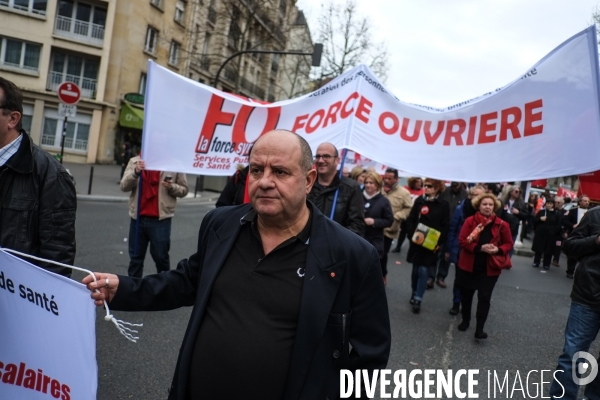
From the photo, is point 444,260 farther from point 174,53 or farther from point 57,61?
point 174,53

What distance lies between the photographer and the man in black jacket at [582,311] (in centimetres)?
367

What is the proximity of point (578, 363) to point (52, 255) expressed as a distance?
12.0ft

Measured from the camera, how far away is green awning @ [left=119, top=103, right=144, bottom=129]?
28125mm

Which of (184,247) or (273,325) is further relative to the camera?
(184,247)

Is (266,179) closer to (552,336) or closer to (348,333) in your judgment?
(348,333)

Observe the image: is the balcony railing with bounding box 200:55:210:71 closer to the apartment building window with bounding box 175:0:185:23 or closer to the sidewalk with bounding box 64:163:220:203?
the apartment building window with bounding box 175:0:185:23

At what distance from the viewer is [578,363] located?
12.3ft

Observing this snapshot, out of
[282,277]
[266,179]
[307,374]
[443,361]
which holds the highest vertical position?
[266,179]

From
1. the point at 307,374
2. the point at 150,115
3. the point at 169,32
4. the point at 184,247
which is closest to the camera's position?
the point at 307,374

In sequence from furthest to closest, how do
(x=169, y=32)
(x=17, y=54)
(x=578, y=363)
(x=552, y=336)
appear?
(x=169, y=32), (x=17, y=54), (x=552, y=336), (x=578, y=363)

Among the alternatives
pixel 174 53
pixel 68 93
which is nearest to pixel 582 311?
pixel 68 93

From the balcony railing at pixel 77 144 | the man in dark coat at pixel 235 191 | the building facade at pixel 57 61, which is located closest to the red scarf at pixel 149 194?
the man in dark coat at pixel 235 191

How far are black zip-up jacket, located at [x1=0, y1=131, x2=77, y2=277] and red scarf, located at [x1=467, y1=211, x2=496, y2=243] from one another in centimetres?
466

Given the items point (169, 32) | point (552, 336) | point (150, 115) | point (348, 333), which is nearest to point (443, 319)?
point (552, 336)
